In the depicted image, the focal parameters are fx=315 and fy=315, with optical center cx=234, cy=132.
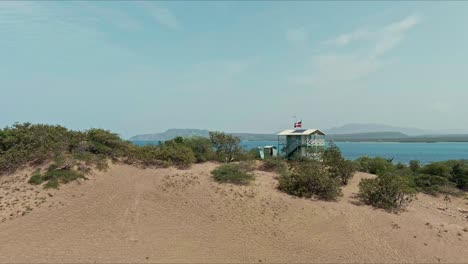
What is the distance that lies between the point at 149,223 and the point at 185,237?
2155 millimetres

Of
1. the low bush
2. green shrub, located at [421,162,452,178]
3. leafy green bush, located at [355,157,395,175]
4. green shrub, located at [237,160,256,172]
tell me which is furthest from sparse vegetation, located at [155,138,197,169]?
A: green shrub, located at [421,162,452,178]

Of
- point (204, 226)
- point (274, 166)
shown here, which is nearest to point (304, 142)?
point (274, 166)

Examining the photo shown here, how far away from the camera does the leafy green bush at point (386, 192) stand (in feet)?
55.9

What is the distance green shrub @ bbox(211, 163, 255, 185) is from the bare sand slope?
2.22 feet

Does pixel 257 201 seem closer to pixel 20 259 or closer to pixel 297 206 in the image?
pixel 297 206

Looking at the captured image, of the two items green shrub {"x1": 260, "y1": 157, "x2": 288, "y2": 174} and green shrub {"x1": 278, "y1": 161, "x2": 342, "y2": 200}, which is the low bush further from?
green shrub {"x1": 260, "y1": 157, "x2": 288, "y2": 174}

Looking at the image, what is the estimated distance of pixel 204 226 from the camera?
1399 cm

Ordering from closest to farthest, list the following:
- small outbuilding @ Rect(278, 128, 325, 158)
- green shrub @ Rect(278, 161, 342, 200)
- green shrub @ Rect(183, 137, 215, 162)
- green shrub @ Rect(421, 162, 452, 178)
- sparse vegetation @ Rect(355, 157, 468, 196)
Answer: green shrub @ Rect(278, 161, 342, 200) < sparse vegetation @ Rect(355, 157, 468, 196) < green shrub @ Rect(183, 137, 215, 162) < green shrub @ Rect(421, 162, 452, 178) < small outbuilding @ Rect(278, 128, 325, 158)

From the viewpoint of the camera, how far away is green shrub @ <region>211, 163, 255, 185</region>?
1898 cm

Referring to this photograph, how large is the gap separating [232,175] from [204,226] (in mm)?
5460

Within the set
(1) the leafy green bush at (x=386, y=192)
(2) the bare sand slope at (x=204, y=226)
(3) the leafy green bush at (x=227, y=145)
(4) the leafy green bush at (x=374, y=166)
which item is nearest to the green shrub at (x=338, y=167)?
(2) the bare sand slope at (x=204, y=226)

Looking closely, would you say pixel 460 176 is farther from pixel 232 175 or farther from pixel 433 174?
pixel 232 175

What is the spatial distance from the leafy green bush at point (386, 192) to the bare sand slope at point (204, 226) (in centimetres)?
79

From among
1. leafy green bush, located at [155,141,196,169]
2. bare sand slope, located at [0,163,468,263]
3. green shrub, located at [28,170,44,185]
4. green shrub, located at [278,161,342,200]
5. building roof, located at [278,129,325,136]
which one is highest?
building roof, located at [278,129,325,136]
